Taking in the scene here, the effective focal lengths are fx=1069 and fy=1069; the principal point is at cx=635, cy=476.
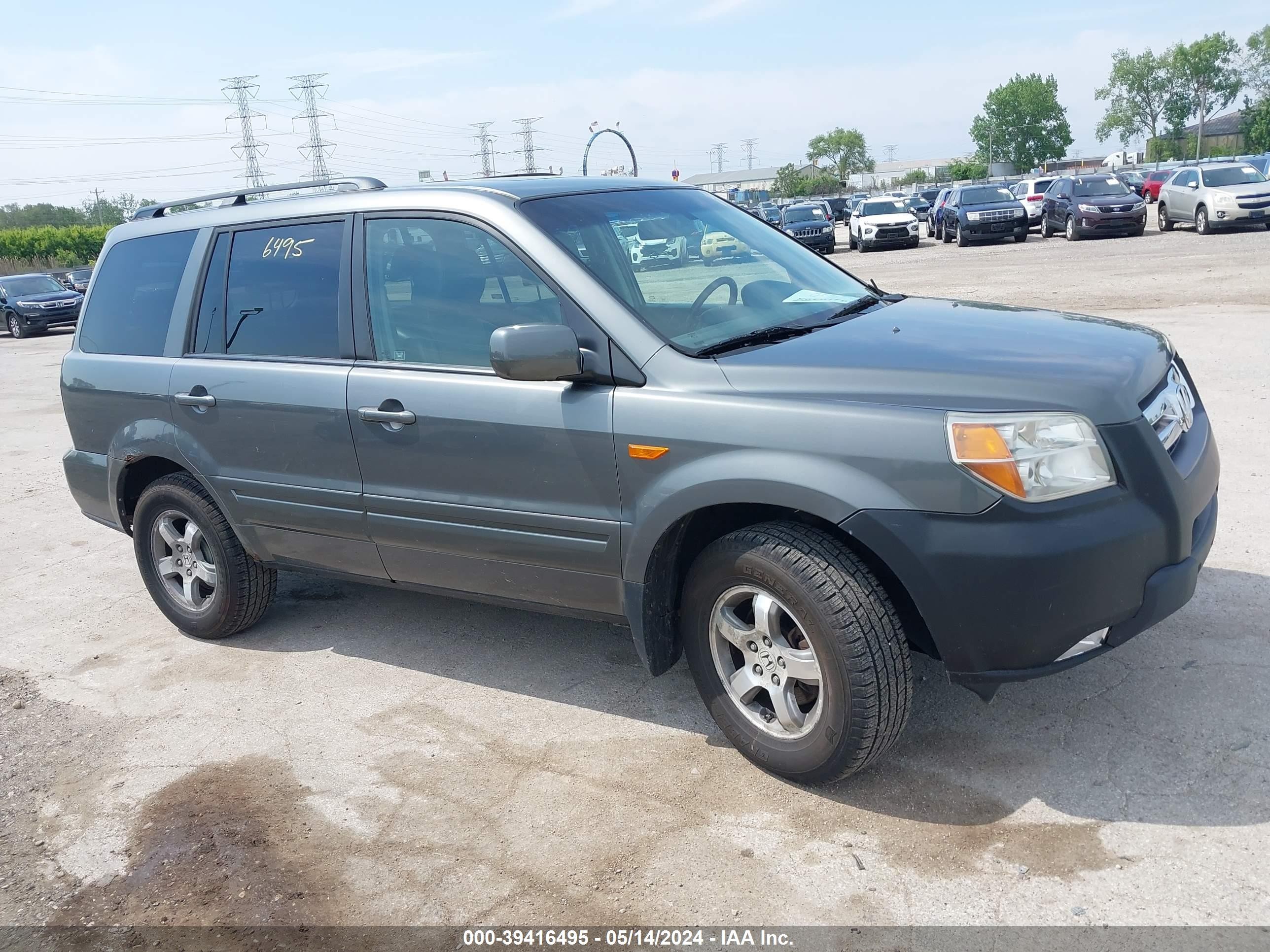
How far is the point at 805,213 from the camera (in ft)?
106

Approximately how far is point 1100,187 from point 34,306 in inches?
1049

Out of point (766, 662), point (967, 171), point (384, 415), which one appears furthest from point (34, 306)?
point (967, 171)

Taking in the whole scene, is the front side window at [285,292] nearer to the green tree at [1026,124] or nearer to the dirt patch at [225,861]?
the dirt patch at [225,861]

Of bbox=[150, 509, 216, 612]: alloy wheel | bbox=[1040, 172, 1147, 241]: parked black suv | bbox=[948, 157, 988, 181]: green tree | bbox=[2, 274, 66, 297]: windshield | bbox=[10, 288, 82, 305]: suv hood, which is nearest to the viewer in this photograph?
bbox=[150, 509, 216, 612]: alloy wheel

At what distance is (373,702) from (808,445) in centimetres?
224

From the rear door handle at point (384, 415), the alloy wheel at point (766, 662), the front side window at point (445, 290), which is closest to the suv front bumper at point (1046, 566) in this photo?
the alloy wheel at point (766, 662)

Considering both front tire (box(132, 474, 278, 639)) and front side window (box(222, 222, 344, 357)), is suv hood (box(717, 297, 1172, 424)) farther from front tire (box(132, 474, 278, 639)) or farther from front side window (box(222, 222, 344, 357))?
front tire (box(132, 474, 278, 639))

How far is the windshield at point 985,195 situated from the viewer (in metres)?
29.4

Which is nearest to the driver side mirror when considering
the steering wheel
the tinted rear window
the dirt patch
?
the steering wheel

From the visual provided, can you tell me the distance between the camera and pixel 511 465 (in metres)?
3.77

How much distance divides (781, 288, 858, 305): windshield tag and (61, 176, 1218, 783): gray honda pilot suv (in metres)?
0.02

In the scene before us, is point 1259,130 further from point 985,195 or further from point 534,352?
point 534,352

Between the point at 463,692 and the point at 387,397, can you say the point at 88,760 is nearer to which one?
the point at 463,692

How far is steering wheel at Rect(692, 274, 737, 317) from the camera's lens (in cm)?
388
